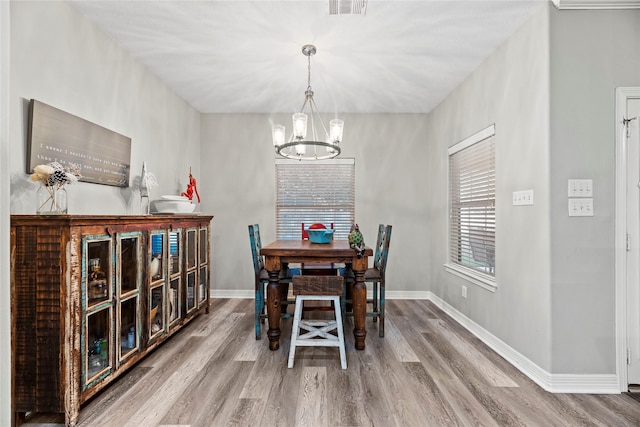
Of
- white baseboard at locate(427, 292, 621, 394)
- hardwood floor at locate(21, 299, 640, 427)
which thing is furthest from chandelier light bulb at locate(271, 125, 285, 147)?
white baseboard at locate(427, 292, 621, 394)

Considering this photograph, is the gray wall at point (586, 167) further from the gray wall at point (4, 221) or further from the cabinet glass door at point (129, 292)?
the cabinet glass door at point (129, 292)

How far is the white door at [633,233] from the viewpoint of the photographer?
2105 millimetres

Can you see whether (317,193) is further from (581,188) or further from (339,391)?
(581,188)

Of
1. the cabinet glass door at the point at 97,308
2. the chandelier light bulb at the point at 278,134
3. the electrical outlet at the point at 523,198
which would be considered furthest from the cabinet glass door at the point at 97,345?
the electrical outlet at the point at 523,198

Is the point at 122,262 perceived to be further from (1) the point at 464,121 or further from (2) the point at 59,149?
(1) the point at 464,121

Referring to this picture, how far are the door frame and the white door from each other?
2cm

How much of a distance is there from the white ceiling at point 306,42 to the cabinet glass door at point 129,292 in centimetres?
165

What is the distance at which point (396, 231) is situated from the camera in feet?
14.7

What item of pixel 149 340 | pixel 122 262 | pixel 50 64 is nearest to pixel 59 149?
pixel 50 64

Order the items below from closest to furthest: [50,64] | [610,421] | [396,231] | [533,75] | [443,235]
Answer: [610,421]
[50,64]
[533,75]
[443,235]
[396,231]

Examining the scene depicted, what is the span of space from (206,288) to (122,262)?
1.55 m

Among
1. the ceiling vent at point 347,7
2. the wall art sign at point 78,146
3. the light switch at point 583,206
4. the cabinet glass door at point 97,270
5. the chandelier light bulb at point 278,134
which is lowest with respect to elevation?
A: the cabinet glass door at point 97,270

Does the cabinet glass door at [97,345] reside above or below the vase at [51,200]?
below

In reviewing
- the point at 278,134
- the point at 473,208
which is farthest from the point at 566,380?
the point at 278,134
